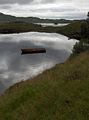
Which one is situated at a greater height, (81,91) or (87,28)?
(87,28)

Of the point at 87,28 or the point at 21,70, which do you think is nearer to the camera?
the point at 21,70

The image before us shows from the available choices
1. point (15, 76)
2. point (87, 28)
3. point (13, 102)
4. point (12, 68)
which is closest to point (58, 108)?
point (13, 102)

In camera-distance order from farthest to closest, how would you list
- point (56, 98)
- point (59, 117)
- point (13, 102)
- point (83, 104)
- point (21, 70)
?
point (21, 70) → point (13, 102) → point (56, 98) → point (83, 104) → point (59, 117)

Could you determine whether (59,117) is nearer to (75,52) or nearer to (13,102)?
(13,102)

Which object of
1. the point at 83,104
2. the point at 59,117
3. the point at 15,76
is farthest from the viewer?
the point at 15,76

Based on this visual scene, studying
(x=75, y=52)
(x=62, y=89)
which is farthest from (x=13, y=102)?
(x=75, y=52)

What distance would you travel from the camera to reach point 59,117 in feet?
25.6

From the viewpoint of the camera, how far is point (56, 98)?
32.7 feet

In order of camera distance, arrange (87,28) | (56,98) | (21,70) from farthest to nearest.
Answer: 1. (87,28)
2. (21,70)
3. (56,98)

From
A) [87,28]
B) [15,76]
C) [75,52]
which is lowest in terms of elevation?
[15,76]

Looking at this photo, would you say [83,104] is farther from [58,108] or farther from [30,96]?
[30,96]

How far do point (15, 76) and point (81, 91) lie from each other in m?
21.7

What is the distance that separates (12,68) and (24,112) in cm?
2764

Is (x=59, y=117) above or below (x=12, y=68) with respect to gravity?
above
